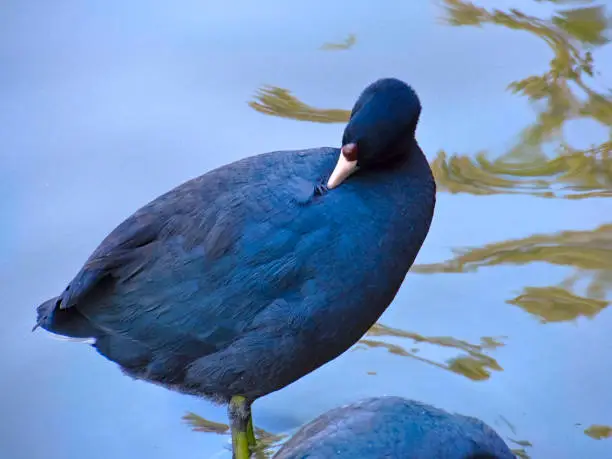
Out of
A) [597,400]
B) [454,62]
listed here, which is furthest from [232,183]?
[454,62]

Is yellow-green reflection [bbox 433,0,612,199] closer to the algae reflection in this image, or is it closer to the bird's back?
the algae reflection

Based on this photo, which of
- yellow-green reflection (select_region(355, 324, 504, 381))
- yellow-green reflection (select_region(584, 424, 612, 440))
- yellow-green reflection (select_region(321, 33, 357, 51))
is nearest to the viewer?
yellow-green reflection (select_region(584, 424, 612, 440))

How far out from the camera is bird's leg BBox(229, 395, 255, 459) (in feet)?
11.2

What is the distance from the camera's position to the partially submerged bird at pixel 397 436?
9.36 ft

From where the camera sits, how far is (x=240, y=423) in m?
3.45

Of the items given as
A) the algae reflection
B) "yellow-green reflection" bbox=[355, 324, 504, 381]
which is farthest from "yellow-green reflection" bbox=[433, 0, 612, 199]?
Answer: "yellow-green reflection" bbox=[355, 324, 504, 381]

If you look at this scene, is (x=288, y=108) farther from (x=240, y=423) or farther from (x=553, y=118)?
(x=240, y=423)

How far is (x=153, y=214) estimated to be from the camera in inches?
135

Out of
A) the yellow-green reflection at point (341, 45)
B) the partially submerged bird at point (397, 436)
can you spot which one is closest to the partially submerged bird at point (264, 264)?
the partially submerged bird at point (397, 436)

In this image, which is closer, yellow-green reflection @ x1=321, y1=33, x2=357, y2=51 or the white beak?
the white beak

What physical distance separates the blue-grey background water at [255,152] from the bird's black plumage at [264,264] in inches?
16.3

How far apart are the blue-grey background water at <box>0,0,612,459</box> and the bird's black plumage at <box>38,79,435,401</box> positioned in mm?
415

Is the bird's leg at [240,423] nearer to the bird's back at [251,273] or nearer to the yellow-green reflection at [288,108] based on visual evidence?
the bird's back at [251,273]

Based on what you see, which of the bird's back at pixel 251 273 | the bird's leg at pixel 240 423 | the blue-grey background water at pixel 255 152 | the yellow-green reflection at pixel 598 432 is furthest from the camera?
the blue-grey background water at pixel 255 152
